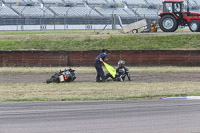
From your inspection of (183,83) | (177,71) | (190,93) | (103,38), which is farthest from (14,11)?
(190,93)

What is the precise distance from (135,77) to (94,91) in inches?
191

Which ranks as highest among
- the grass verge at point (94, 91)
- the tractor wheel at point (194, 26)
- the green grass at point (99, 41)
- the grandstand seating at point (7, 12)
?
the grandstand seating at point (7, 12)

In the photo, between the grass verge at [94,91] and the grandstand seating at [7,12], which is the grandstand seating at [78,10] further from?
the grass verge at [94,91]

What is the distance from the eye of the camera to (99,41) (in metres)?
27.7

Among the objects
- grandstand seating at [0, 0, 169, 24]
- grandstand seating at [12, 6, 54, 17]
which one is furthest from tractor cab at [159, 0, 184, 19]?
grandstand seating at [12, 6, 54, 17]

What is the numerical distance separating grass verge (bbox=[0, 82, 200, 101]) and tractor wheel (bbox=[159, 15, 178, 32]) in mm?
13274

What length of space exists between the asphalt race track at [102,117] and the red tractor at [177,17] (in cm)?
1816

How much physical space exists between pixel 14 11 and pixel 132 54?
832 inches

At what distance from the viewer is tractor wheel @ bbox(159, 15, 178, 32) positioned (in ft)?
95.7

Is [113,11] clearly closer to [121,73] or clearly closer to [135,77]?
[135,77]

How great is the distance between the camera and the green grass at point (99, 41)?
87.6ft

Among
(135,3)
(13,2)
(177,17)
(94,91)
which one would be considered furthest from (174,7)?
(135,3)

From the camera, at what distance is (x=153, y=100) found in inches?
475

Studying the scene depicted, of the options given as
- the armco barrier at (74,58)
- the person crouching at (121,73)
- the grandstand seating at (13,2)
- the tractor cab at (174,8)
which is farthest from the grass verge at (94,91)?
the grandstand seating at (13,2)
